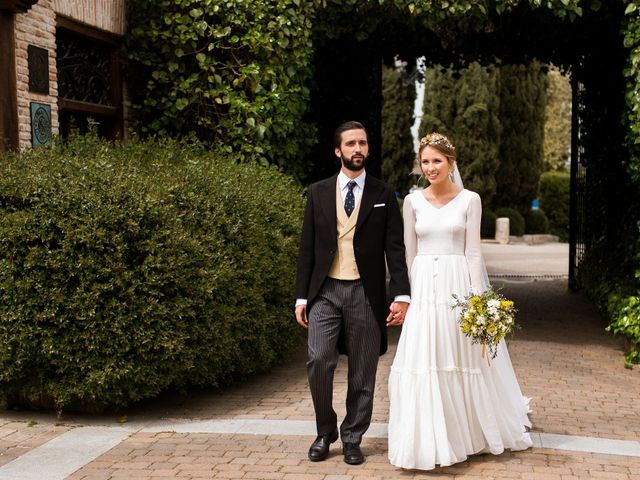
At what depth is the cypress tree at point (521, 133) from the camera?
106ft

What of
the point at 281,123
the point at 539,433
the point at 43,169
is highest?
the point at 281,123

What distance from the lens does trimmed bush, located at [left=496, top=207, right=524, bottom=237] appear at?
31.6 meters

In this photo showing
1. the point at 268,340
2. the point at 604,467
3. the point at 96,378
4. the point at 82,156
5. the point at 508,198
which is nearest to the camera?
the point at 604,467

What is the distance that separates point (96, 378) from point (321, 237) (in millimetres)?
1876

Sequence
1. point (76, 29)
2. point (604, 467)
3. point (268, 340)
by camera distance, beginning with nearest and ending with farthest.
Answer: point (604, 467) → point (268, 340) → point (76, 29)

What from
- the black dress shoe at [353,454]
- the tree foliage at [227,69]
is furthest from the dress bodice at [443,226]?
the tree foliage at [227,69]

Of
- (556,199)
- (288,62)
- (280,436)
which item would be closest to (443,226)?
(280,436)

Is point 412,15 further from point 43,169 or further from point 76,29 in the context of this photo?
point 43,169

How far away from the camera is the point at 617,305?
362 inches

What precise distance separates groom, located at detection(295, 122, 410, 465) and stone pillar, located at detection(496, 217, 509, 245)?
2510cm

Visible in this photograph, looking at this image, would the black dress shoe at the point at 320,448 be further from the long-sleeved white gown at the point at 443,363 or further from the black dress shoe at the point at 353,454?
the long-sleeved white gown at the point at 443,363

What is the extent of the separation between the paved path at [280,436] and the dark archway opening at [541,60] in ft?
13.4

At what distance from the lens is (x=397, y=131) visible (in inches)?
1361

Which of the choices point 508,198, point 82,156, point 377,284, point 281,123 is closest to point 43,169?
point 82,156
